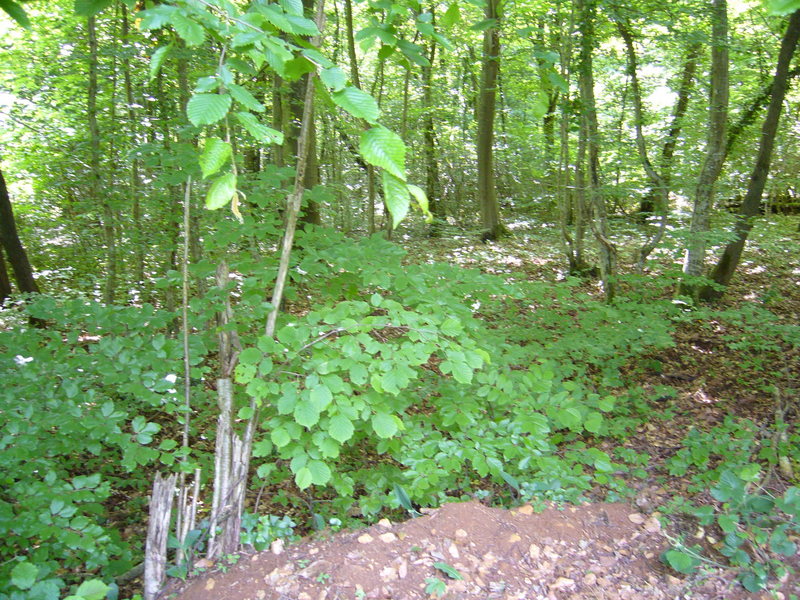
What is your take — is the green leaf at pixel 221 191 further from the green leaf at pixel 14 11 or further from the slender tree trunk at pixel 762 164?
the slender tree trunk at pixel 762 164

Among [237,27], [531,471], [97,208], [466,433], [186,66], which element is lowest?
[531,471]

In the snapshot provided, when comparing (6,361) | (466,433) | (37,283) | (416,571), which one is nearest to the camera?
(416,571)

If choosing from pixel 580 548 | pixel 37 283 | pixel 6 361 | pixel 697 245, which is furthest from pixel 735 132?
pixel 37 283

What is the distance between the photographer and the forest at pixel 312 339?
7.09ft

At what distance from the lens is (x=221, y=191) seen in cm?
136

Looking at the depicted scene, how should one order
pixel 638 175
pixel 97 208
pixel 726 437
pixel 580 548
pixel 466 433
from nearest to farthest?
pixel 580 548 → pixel 466 433 → pixel 726 437 → pixel 97 208 → pixel 638 175

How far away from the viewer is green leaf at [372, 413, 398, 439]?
2.21 m

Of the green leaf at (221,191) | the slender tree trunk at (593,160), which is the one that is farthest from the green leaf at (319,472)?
the slender tree trunk at (593,160)

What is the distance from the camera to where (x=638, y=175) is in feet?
29.3

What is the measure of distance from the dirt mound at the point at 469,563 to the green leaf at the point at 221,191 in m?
1.62

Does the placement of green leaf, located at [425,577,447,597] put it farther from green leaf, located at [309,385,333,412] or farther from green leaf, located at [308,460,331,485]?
green leaf, located at [309,385,333,412]

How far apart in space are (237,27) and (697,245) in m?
7.15

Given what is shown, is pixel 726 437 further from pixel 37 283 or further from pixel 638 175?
pixel 37 283

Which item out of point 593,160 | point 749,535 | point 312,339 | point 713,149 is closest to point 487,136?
point 593,160
